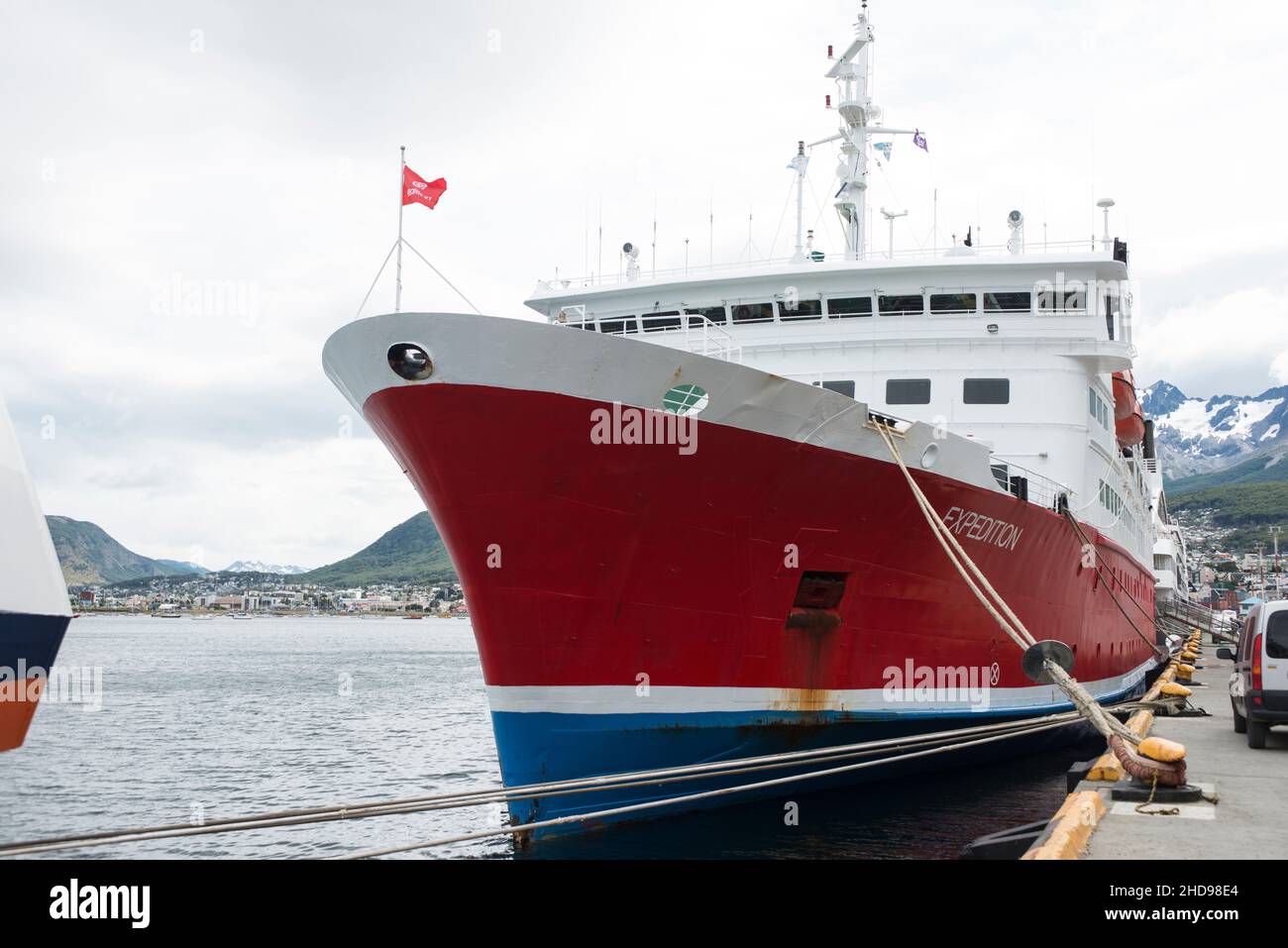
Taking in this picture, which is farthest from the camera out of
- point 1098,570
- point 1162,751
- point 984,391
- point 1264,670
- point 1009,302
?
point 1098,570

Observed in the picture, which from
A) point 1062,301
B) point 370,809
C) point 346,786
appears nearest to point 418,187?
point 370,809

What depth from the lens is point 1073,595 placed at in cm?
1527

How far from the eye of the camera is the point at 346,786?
17.4 metres

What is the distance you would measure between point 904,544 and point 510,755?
472 centimetres

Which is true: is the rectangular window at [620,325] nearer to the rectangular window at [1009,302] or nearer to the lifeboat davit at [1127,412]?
the rectangular window at [1009,302]

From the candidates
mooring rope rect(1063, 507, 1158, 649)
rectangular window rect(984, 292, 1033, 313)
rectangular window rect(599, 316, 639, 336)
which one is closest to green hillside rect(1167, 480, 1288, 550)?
mooring rope rect(1063, 507, 1158, 649)

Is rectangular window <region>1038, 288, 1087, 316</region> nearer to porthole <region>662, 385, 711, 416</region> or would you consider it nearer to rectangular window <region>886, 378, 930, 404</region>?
rectangular window <region>886, 378, 930, 404</region>

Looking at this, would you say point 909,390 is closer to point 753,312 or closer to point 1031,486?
point 1031,486

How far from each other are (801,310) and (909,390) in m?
2.01

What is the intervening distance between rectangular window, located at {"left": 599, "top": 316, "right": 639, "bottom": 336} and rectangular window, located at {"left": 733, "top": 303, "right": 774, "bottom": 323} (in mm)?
1533

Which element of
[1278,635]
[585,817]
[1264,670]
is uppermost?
[1278,635]
